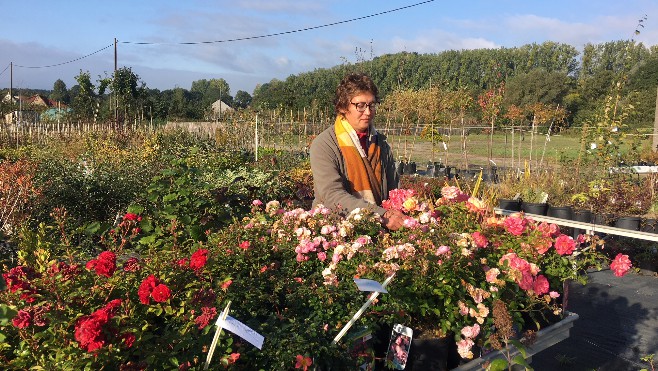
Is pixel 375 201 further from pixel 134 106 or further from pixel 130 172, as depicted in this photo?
pixel 134 106

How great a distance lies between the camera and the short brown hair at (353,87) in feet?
9.93

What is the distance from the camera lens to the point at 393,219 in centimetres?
264

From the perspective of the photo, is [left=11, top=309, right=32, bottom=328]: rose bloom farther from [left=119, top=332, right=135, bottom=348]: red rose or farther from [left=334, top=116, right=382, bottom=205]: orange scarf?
[left=334, top=116, right=382, bottom=205]: orange scarf

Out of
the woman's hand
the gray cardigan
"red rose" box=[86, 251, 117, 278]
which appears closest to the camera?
Result: "red rose" box=[86, 251, 117, 278]

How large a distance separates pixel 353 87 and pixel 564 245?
54.7 inches

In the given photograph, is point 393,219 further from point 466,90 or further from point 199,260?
point 466,90

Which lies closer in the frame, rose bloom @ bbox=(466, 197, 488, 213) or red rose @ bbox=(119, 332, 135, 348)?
red rose @ bbox=(119, 332, 135, 348)

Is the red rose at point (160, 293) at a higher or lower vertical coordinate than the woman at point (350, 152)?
lower

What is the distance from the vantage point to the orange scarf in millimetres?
3021

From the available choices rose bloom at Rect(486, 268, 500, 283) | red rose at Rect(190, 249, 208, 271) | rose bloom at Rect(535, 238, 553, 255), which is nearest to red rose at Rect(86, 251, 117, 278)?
red rose at Rect(190, 249, 208, 271)

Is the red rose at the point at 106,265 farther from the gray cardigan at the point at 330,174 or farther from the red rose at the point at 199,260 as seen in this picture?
the gray cardigan at the point at 330,174

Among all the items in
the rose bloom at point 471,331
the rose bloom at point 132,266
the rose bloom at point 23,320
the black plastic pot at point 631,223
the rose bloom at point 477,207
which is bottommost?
the black plastic pot at point 631,223

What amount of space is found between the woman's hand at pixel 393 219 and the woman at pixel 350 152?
233 millimetres

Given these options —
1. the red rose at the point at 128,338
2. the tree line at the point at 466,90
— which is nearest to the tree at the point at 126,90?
the tree line at the point at 466,90
